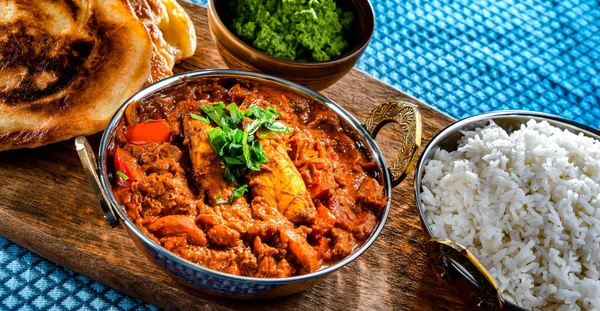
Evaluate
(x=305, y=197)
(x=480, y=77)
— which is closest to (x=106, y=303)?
(x=305, y=197)

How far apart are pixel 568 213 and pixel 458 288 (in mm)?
629

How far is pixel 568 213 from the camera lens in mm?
2967

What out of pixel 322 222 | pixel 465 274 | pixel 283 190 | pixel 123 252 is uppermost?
pixel 283 190

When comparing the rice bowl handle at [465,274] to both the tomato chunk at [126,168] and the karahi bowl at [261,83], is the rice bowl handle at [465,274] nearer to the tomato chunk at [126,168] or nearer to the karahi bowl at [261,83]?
the karahi bowl at [261,83]

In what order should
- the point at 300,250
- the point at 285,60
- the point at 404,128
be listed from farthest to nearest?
the point at 285,60
the point at 404,128
the point at 300,250

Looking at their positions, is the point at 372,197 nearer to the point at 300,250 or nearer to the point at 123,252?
the point at 300,250

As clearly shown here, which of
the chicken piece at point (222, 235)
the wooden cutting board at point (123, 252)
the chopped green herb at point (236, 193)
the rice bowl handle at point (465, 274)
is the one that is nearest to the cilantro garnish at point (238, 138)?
the chopped green herb at point (236, 193)

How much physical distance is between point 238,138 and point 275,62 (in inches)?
31.1

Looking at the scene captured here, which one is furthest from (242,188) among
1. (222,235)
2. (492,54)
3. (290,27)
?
(492,54)

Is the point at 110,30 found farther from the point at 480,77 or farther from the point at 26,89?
the point at 480,77

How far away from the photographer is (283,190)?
275 centimetres

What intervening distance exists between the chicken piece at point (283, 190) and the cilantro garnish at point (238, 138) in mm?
41

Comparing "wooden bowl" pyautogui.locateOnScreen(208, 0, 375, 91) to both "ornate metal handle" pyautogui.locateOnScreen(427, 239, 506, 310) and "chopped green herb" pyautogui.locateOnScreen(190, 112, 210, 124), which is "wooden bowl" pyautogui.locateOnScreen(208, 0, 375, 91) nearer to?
"chopped green herb" pyautogui.locateOnScreen(190, 112, 210, 124)

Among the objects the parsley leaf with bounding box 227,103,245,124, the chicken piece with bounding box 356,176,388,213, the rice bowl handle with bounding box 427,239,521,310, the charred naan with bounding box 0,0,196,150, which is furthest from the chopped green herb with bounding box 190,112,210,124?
the rice bowl handle with bounding box 427,239,521,310
